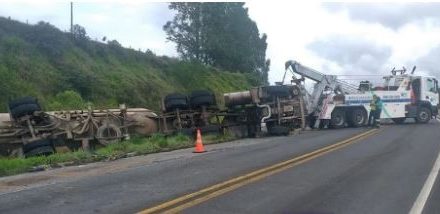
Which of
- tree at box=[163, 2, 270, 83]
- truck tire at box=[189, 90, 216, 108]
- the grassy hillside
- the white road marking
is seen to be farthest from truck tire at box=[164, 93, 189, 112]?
tree at box=[163, 2, 270, 83]

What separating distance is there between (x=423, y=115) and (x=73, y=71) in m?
19.0

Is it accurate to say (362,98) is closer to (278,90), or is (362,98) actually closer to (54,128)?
(278,90)

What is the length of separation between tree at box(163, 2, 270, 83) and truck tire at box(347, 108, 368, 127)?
30.6 m

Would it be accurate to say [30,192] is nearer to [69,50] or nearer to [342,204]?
[342,204]

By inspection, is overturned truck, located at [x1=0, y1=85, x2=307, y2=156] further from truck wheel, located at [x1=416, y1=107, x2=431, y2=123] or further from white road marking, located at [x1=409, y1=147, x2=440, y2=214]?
white road marking, located at [x1=409, y1=147, x2=440, y2=214]

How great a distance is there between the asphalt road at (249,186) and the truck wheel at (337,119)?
15.3 metres

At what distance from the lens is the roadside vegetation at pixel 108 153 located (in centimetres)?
1453

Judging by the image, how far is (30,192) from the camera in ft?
33.7

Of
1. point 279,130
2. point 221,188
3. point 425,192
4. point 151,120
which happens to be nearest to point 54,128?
point 151,120

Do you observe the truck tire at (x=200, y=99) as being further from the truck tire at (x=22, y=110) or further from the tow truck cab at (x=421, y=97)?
the tow truck cab at (x=421, y=97)

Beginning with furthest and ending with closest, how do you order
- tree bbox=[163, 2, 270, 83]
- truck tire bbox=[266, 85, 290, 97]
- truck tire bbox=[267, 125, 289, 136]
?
tree bbox=[163, 2, 270, 83] → truck tire bbox=[266, 85, 290, 97] → truck tire bbox=[267, 125, 289, 136]

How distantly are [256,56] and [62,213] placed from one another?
6145 cm

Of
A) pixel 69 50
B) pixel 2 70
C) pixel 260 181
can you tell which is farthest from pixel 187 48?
pixel 260 181

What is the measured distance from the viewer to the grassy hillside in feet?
86.6
